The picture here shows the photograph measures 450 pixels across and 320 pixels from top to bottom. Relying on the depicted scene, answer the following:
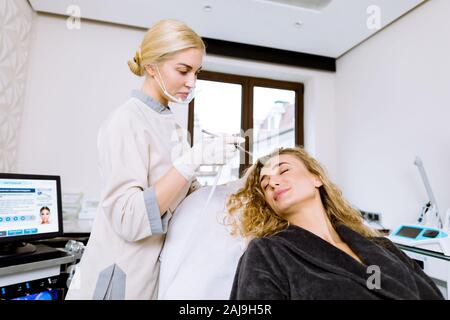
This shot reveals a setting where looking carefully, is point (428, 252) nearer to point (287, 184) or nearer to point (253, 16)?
point (287, 184)

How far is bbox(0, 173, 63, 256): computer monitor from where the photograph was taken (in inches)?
52.6

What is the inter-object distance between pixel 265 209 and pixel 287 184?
0.13m

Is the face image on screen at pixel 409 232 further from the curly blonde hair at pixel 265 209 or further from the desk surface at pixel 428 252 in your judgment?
the curly blonde hair at pixel 265 209

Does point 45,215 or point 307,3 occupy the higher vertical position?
point 307,3

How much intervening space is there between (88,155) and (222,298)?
6.02ft

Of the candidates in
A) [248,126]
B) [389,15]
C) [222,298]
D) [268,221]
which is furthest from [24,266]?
[389,15]

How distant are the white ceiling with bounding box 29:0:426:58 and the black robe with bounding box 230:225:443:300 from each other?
70.9 inches

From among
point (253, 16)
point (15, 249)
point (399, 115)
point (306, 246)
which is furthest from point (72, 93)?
point (399, 115)

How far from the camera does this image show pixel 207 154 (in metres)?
0.79

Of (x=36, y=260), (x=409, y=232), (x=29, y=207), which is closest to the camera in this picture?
(x=36, y=260)

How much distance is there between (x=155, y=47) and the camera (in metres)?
0.86

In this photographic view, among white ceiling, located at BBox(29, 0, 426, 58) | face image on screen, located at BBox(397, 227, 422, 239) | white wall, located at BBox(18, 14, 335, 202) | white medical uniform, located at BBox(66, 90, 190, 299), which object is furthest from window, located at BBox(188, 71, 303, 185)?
white medical uniform, located at BBox(66, 90, 190, 299)
